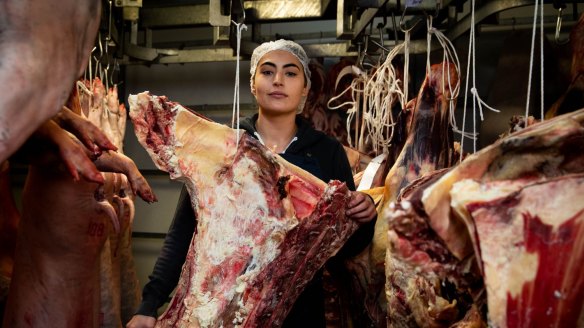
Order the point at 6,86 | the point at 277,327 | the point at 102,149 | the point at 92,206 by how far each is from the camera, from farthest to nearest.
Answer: the point at 92,206 → the point at 277,327 → the point at 102,149 → the point at 6,86

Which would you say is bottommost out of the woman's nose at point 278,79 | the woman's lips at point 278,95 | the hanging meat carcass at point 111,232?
the hanging meat carcass at point 111,232

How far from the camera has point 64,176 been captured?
2.74 m

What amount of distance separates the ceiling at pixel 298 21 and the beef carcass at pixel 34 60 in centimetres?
188

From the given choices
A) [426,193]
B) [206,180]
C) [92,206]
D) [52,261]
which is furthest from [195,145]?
[426,193]

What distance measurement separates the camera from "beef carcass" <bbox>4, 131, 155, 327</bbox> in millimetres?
2713

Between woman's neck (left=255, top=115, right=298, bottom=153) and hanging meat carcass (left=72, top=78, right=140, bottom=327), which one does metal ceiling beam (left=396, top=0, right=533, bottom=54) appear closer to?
woman's neck (left=255, top=115, right=298, bottom=153)

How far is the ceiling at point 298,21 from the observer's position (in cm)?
388

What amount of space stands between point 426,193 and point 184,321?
1.25m

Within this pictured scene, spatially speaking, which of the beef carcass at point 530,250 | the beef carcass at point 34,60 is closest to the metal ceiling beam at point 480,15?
the beef carcass at point 530,250

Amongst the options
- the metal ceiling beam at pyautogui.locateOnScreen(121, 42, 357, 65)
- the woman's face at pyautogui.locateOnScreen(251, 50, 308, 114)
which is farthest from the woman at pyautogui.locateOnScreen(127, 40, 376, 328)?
the metal ceiling beam at pyautogui.locateOnScreen(121, 42, 357, 65)

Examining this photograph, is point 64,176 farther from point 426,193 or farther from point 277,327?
point 426,193

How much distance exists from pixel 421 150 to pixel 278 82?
715 millimetres

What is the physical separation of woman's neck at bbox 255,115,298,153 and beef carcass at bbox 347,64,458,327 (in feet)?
1.68

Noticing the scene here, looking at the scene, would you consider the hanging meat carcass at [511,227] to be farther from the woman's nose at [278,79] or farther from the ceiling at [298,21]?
the ceiling at [298,21]
